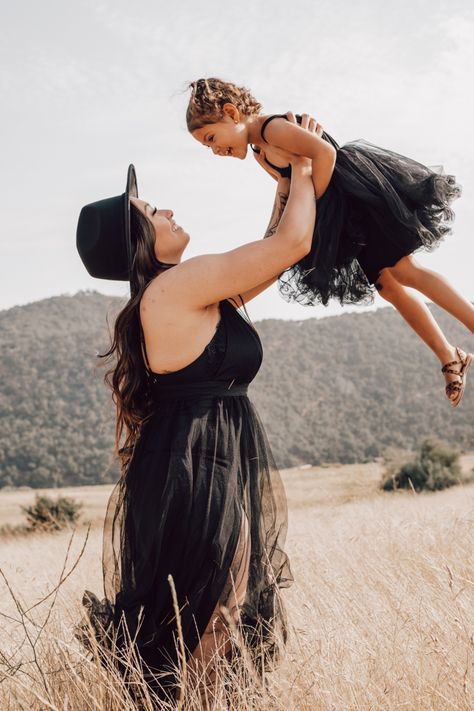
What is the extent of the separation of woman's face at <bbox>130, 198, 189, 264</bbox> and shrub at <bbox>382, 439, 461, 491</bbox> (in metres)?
18.8

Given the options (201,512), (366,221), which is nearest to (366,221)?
(366,221)

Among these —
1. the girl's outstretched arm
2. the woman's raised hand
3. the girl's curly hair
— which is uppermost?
the girl's curly hair

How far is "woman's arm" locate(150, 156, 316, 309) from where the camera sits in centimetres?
242

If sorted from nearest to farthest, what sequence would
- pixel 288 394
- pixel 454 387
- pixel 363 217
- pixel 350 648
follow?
pixel 350 648 → pixel 363 217 → pixel 454 387 → pixel 288 394

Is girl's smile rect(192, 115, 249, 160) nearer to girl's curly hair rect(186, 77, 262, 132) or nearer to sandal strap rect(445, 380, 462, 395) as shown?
girl's curly hair rect(186, 77, 262, 132)

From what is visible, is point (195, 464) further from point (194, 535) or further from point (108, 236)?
point (108, 236)

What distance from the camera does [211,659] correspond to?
2.33 meters

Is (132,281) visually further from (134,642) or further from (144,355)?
(134,642)

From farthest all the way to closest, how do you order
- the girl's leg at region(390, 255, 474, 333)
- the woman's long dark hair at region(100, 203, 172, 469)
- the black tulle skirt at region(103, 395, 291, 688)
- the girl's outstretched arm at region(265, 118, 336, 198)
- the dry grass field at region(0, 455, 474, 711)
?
1. the girl's leg at region(390, 255, 474, 333)
2. the girl's outstretched arm at region(265, 118, 336, 198)
3. the woman's long dark hair at region(100, 203, 172, 469)
4. the black tulle skirt at region(103, 395, 291, 688)
5. the dry grass field at region(0, 455, 474, 711)

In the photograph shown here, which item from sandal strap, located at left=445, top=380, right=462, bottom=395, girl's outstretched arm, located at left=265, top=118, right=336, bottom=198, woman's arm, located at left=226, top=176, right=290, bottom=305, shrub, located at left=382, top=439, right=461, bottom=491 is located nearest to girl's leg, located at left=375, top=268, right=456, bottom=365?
sandal strap, located at left=445, top=380, right=462, bottom=395

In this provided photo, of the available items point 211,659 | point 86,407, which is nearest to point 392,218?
point 211,659

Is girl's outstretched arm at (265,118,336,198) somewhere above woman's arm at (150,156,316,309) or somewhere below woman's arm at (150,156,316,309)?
above

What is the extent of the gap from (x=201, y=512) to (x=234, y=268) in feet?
2.70

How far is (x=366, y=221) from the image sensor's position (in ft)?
10.9
